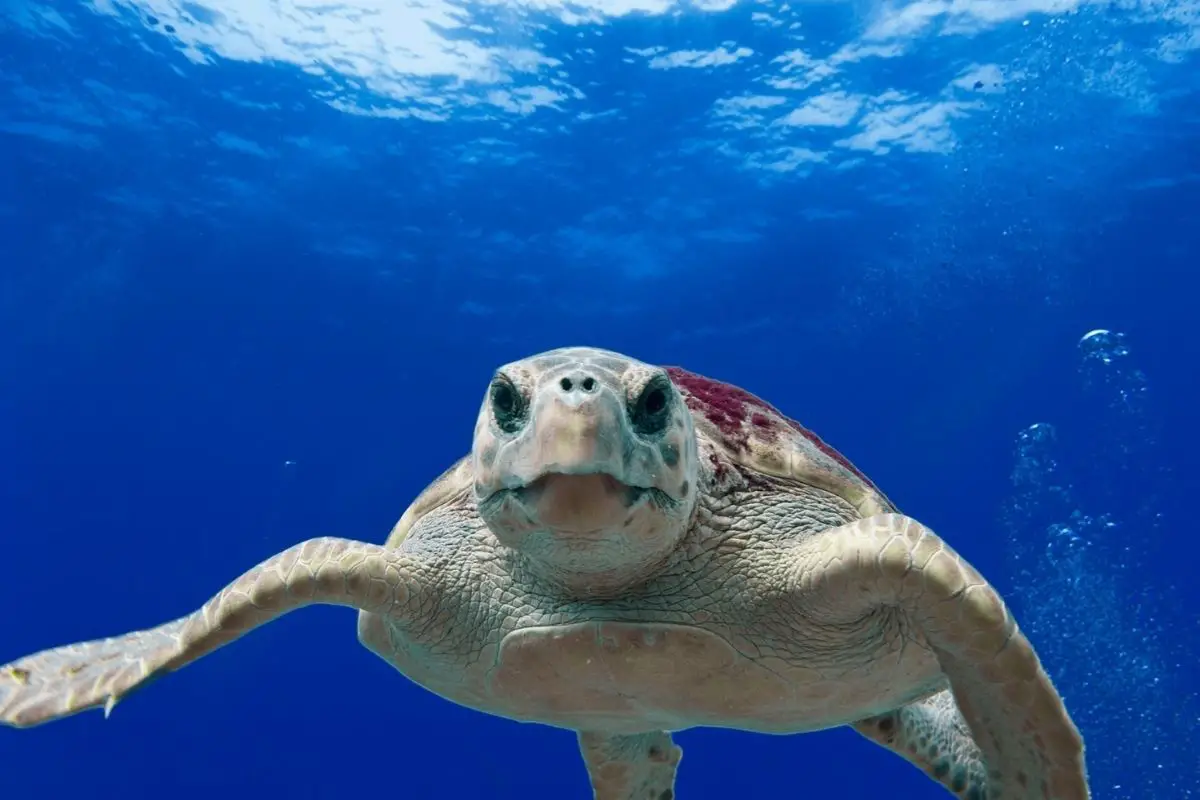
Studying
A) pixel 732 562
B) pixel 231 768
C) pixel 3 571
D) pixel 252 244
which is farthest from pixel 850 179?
pixel 3 571

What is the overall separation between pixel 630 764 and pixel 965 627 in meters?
2.20

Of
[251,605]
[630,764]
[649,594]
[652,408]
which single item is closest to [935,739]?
[630,764]

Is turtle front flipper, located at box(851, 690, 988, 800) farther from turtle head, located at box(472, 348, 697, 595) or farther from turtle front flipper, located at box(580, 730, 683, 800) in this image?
turtle head, located at box(472, 348, 697, 595)

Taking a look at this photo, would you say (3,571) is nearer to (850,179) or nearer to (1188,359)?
(850,179)

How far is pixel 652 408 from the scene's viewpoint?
198 cm

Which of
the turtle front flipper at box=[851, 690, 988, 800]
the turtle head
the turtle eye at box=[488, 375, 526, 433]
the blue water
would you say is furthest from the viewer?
the blue water

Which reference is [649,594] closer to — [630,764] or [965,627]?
[965,627]

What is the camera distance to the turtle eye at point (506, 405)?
6.34 ft

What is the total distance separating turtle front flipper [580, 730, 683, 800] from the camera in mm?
3705

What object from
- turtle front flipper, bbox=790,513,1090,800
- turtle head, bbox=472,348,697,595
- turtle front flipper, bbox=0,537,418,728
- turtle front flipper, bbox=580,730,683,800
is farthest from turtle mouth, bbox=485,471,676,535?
turtle front flipper, bbox=580,730,683,800

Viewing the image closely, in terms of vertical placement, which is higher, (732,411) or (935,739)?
(732,411)

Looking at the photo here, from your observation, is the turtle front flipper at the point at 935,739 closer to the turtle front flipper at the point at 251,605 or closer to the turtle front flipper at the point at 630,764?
the turtle front flipper at the point at 630,764

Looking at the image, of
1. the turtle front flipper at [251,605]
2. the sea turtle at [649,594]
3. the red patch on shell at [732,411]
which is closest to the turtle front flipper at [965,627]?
the sea turtle at [649,594]

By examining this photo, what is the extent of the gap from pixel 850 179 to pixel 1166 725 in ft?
59.1
